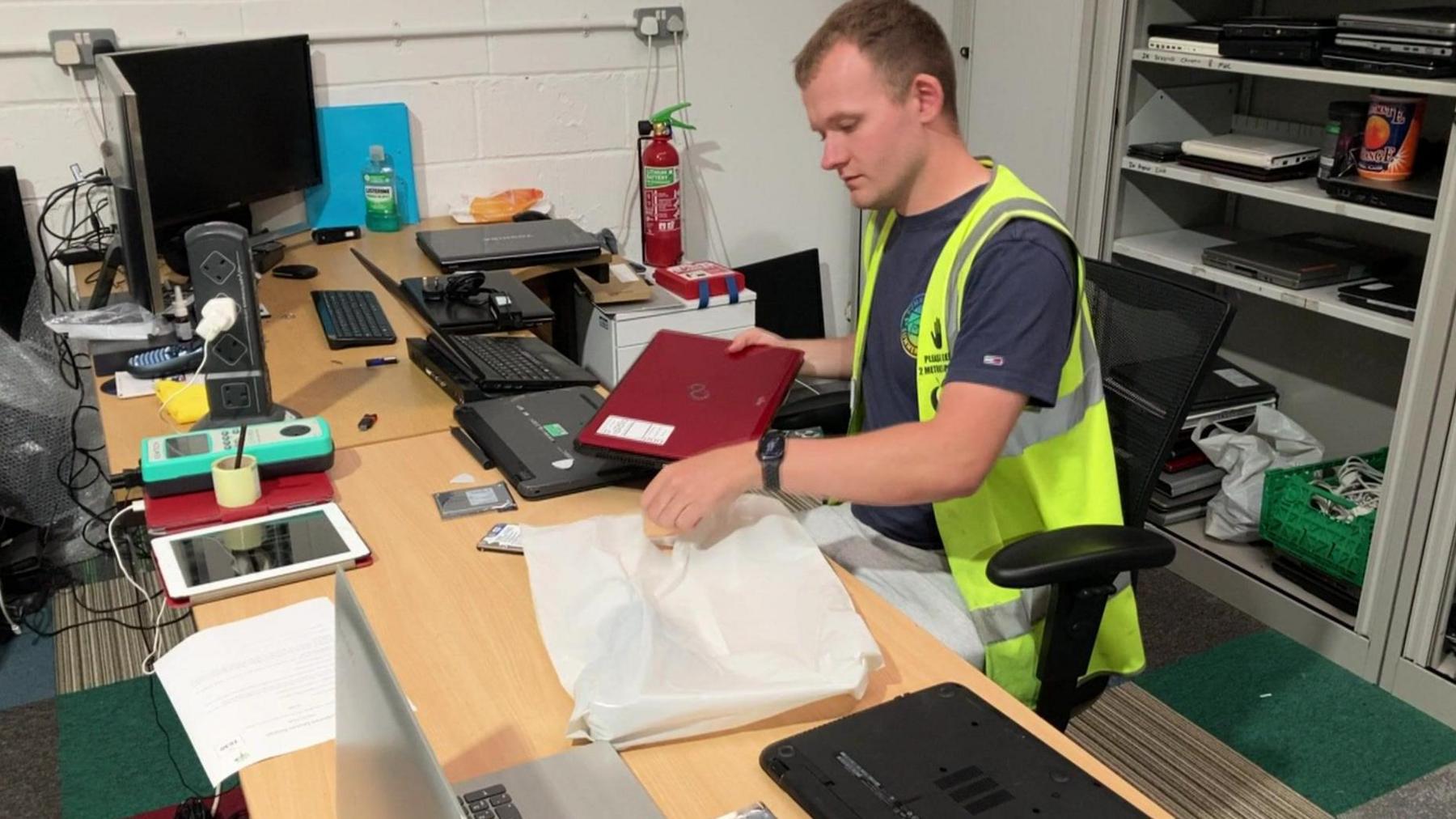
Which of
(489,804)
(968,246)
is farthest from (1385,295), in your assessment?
(489,804)

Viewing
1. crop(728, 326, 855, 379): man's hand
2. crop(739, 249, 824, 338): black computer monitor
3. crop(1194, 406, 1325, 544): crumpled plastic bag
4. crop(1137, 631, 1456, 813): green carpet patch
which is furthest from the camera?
crop(739, 249, 824, 338): black computer monitor

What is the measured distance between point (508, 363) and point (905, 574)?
2.56ft

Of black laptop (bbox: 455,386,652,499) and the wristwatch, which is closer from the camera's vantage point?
the wristwatch

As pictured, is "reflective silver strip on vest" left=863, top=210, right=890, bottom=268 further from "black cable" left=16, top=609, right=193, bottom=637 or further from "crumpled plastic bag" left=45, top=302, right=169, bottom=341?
"black cable" left=16, top=609, right=193, bottom=637

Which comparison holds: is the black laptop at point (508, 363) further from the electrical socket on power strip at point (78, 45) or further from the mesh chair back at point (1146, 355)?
the electrical socket on power strip at point (78, 45)

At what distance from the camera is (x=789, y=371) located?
1.79m

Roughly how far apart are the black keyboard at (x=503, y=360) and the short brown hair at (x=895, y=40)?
27.2 inches

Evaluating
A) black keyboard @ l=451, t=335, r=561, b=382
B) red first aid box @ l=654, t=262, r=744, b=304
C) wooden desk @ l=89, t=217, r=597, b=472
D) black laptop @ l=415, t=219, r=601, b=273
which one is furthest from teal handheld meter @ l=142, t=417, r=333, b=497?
red first aid box @ l=654, t=262, r=744, b=304

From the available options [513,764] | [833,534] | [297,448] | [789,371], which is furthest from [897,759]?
[297,448]

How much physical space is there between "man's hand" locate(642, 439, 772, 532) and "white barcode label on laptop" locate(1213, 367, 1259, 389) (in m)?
2.06

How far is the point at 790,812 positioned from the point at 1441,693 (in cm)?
188

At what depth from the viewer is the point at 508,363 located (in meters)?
2.05

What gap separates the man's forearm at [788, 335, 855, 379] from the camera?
6.43ft

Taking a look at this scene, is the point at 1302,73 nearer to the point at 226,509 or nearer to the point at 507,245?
the point at 507,245
